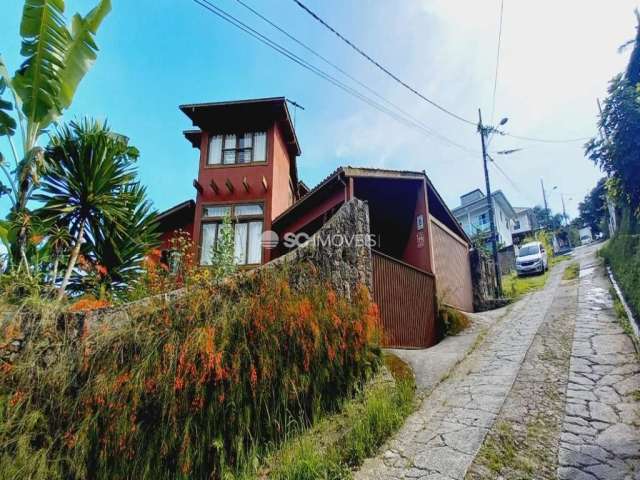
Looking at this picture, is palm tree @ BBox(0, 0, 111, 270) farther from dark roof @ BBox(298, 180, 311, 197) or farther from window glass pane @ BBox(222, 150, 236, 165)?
dark roof @ BBox(298, 180, 311, 197)

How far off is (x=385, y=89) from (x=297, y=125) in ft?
18.2

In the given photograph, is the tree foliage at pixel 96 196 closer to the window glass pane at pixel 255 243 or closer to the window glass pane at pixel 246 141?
the window glass pane at pixel 255 243

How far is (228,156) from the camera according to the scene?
13609mm

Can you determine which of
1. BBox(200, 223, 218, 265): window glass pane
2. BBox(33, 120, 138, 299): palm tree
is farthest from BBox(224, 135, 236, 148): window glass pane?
BBox(33, 120, 138, 299): palm tree

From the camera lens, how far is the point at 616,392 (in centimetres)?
452

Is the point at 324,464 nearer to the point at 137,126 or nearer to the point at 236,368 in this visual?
the point at 236,368

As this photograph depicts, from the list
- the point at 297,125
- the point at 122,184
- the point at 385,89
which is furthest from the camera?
the point at 297,125

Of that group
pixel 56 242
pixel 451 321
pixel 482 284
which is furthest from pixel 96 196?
pixel 482 284

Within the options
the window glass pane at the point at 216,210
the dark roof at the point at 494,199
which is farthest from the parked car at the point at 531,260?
the window glass pane at the point at 216,210

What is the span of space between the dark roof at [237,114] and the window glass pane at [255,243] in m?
4.12

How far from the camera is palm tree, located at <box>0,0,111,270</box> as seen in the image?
563cm

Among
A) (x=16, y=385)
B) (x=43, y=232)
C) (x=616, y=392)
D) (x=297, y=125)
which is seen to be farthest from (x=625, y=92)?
(x=297, y=125)

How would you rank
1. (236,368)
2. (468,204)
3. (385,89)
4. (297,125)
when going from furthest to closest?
1. (468,204)
2. (297,125)
3. (385,89)
4. (236,368)

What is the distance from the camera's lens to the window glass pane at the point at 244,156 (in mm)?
13492
